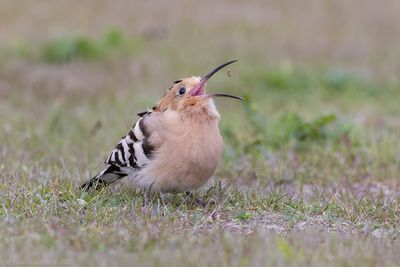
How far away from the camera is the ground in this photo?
429 centimetres

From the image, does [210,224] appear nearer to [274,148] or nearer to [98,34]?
[274,148]

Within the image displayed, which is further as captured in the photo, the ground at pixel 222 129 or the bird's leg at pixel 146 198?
the bird's leg at pixel 146 198

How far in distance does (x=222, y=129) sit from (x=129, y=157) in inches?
116

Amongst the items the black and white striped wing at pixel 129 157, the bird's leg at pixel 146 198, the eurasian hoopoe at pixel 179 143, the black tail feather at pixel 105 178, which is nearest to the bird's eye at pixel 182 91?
the eurasian hoopoe at pixel 179 143

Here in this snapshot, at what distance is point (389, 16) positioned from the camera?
13.1 m

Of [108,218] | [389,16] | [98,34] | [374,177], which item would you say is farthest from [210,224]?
[389,16]

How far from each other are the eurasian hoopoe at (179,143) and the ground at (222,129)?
6.3 inches

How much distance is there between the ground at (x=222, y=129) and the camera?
4293 millimetres

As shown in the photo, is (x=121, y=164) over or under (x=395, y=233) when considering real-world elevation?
over

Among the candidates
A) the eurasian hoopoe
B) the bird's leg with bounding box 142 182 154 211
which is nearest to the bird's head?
the eurasian hoopoe

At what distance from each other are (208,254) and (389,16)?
32.1 ft

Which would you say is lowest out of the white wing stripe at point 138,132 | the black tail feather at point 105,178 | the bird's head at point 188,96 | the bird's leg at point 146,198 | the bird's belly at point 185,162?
the bird's leg at point 146,198

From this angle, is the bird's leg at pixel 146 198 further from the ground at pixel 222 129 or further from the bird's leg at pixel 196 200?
the bird's leg at pixel 196 200

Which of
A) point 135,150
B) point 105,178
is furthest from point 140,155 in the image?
point 105,178
